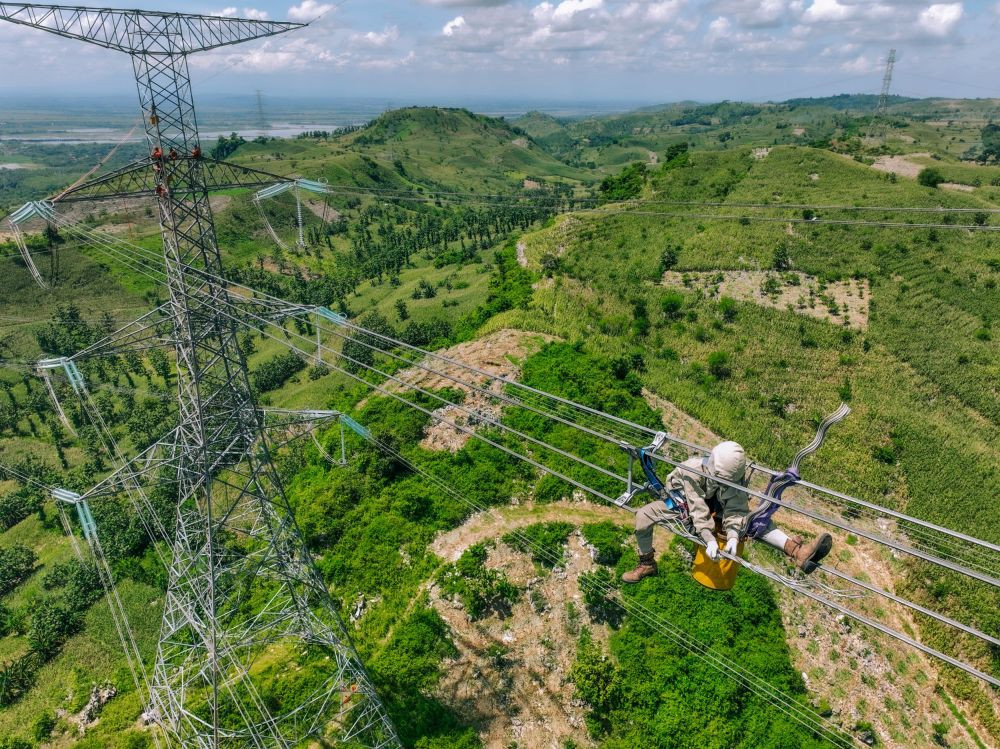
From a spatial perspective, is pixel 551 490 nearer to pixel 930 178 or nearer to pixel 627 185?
pixel 627 185

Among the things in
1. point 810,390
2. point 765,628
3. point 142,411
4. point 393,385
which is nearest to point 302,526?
point 393,385

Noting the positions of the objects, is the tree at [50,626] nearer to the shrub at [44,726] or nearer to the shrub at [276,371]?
Answer: the shrub at [44,726]

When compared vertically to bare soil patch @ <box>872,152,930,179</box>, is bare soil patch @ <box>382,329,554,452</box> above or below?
below

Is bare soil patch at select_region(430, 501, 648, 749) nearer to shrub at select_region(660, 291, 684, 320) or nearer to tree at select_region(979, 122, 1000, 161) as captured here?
shrub at select_region(660, 291, 684, 320)

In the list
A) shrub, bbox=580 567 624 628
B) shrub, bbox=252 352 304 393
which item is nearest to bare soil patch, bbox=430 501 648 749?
shrub, bbox=580 567 624 628

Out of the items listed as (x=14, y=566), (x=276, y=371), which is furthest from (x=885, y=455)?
(x=276, y=371)

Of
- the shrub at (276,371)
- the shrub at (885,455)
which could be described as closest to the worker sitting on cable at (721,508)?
the shrub at (885,455)

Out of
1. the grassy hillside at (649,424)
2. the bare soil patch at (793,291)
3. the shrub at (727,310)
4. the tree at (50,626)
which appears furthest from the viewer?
the bare soil patch at (793,291)
